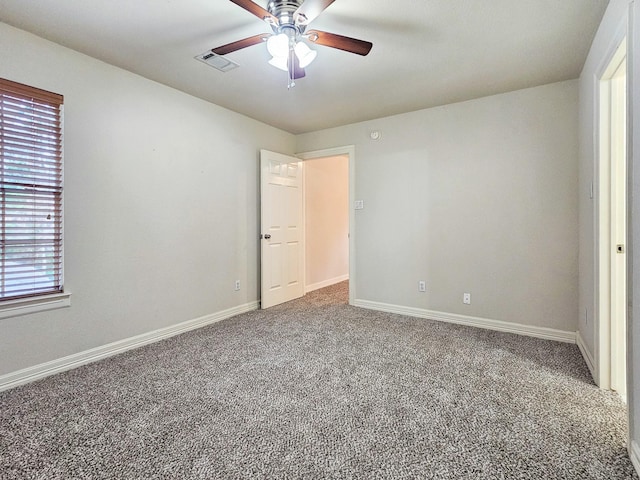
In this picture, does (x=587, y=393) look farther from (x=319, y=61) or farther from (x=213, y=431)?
(x=319, y=61)

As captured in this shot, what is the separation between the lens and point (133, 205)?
2818mm

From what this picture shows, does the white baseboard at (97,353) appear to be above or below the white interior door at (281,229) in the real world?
below

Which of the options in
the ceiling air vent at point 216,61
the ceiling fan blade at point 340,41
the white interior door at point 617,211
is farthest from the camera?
the ceiling air vent at point 216,61

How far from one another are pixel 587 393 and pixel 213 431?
7.55 feet

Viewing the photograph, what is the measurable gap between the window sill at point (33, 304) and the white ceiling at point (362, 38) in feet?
6.15

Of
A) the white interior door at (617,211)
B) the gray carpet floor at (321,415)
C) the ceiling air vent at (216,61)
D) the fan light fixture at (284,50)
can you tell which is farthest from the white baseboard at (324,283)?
the white interior door at (617,211)

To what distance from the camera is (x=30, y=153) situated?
87.3 inches

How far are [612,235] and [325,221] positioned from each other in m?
3.87

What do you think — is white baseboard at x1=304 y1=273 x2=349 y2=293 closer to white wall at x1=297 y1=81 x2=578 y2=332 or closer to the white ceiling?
white wall at x1=297 y1=81 x2=578 y2=332

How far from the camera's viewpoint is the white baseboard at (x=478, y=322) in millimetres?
2944

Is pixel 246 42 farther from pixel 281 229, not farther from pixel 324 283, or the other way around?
pixel 324 283

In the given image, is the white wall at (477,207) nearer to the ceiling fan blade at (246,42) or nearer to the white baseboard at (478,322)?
the white baseboard at (478,322)

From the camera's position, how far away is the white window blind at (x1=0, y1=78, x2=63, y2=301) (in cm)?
211

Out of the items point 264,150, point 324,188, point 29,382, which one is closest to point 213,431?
point 29,382
